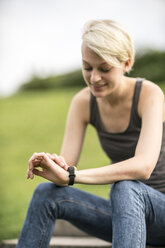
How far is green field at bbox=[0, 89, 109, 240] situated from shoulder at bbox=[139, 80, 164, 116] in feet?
5.43

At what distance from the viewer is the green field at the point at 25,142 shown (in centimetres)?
494

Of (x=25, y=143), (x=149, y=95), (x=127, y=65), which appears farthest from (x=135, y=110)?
(x=25, y=143)

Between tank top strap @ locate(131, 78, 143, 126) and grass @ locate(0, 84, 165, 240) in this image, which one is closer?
tank top strap @ locate(131, 78, 143, 126)

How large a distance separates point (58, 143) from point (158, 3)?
182 inches

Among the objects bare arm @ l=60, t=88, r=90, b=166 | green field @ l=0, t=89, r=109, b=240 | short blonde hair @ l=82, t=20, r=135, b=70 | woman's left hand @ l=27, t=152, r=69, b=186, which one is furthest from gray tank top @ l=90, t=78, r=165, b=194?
green field @ l=0, t=89, r=109, b=240

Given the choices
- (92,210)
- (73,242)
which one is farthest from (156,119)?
(73,242)

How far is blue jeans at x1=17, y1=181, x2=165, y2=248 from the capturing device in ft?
6.32

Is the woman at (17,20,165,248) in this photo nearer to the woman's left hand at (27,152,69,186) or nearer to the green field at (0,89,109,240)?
the woman's left hand at (27,152,69,186)

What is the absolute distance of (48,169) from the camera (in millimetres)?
2123

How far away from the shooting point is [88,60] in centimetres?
228

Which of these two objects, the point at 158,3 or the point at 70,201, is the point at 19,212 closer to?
the point at 70,201

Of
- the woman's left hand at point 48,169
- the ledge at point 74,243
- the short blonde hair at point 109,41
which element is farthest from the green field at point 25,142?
the short blonde hair at point 109,41

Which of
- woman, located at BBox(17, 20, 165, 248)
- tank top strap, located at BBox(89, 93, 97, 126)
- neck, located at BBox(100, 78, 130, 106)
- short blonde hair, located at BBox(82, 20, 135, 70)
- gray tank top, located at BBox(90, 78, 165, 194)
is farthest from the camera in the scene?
tank top strap, located at BBox(89, 93, 97, 126)

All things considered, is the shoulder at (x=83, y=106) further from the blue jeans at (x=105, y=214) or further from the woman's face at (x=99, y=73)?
the blue jeans at (x=105, y=214)
